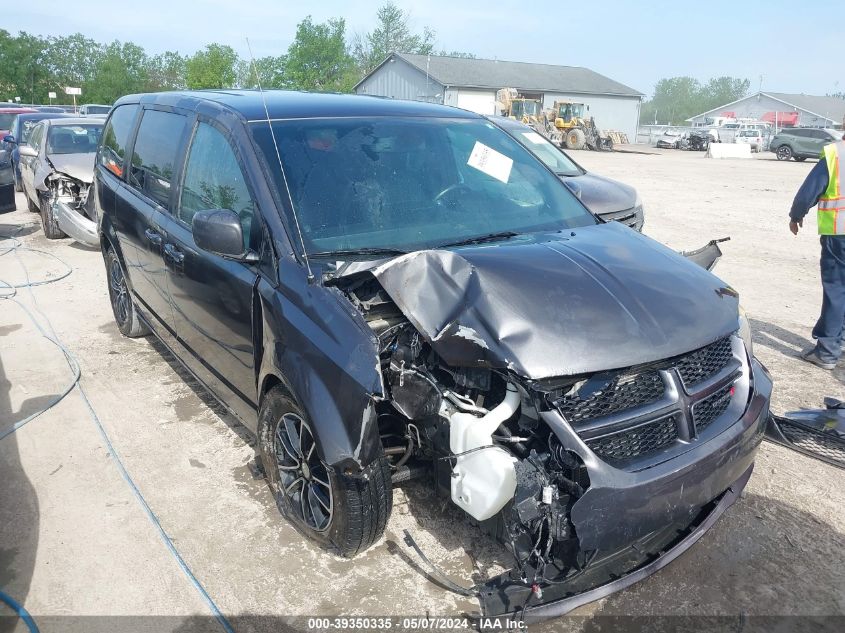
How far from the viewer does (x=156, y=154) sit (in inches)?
173

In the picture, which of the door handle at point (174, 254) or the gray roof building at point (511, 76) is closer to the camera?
the door handle at point (174, 254)

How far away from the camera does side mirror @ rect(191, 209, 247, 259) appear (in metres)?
A: 2.97

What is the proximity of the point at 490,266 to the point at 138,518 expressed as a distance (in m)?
2.25

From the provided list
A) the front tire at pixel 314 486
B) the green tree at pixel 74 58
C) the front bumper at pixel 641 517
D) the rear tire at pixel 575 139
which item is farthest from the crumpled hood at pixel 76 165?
the green tree at pixel 74 58

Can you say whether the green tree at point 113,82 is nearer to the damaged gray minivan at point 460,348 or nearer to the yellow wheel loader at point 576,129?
the yellow wheel loader at point 576,129

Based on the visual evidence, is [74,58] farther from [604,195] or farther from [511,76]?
[604,195]

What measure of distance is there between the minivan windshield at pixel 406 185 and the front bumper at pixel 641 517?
129cm

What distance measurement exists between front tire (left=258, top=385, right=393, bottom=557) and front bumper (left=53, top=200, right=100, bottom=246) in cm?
699

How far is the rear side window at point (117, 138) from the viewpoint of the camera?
16.7ft

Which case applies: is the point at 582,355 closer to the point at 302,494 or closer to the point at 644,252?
the point at 644,252

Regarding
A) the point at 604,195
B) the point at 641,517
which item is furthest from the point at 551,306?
the point at 604,195

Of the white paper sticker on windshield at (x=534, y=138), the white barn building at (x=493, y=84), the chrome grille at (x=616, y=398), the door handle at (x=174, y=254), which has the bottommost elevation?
the chrome grille at (x=616, y=398)

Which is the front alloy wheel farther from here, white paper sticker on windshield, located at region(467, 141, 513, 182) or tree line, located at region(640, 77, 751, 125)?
tree line, located at region(640, 77, 751, 125)

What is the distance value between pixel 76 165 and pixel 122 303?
5.37 metres
